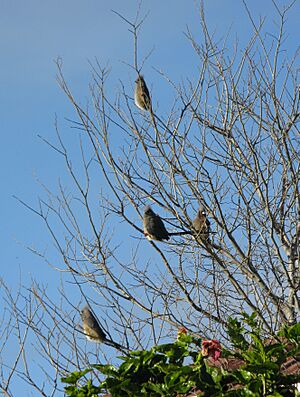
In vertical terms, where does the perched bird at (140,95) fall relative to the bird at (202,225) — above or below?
above

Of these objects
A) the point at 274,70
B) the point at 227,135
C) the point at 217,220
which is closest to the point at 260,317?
the point at 217,220

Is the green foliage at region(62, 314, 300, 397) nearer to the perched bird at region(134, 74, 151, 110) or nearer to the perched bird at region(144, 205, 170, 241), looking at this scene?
the perched bird at region(144, 205, 170, 241)

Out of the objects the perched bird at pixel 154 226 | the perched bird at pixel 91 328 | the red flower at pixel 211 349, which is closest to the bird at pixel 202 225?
the perched bird at pixel 154 226

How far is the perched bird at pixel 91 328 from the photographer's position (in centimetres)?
656

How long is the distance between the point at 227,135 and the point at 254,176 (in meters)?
0.63

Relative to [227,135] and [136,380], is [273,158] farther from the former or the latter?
[136,380]

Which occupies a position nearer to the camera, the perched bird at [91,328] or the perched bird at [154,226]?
Result: the perched bird at [91,328]

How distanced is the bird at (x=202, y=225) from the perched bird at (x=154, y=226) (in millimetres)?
592

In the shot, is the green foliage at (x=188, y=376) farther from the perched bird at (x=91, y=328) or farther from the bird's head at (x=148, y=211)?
the bird's head at (x=148, y=211)

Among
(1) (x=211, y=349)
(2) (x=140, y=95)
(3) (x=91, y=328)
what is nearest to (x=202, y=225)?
(3) (x=91, y=328)

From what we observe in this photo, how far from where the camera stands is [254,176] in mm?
6422

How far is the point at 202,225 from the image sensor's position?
21.0ft

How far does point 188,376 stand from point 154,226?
3.89m

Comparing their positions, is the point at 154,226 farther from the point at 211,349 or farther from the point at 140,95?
the point at 211,349
